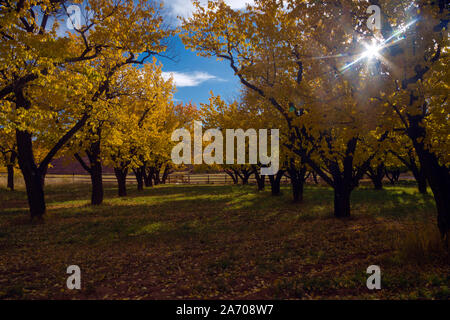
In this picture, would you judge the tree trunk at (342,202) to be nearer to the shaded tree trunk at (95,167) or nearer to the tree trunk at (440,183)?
the tree trunk at (440,183)

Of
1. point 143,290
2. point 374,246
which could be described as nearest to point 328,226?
point 374,246

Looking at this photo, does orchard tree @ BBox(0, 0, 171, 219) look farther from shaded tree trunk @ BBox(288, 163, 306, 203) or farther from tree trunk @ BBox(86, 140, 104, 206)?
shaded tree trunk @ BBox(288, 163, 306, 203)

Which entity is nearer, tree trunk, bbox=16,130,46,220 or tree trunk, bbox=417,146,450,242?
tree trunk, bbox=417,146,450,242

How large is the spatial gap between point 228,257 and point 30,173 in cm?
1104

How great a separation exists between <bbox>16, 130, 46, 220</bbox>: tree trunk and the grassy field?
687 mm

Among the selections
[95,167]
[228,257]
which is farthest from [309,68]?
[95,167]

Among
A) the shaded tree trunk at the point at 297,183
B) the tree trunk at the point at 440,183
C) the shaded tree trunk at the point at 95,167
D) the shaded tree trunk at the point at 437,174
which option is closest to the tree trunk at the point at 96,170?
the shaded tree trunk at the point at 95,167

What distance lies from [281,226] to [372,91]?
6692 mm

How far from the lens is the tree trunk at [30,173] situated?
13.0 metres

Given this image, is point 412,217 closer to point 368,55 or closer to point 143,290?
point 368,55

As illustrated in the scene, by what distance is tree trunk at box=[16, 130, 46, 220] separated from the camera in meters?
13.0

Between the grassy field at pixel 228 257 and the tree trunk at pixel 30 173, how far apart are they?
69 centimetres

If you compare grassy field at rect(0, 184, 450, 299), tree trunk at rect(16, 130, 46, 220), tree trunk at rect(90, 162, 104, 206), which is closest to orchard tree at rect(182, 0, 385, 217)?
grassy field at rect(0, 184, 450, 299)

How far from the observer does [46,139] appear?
15602 mm
